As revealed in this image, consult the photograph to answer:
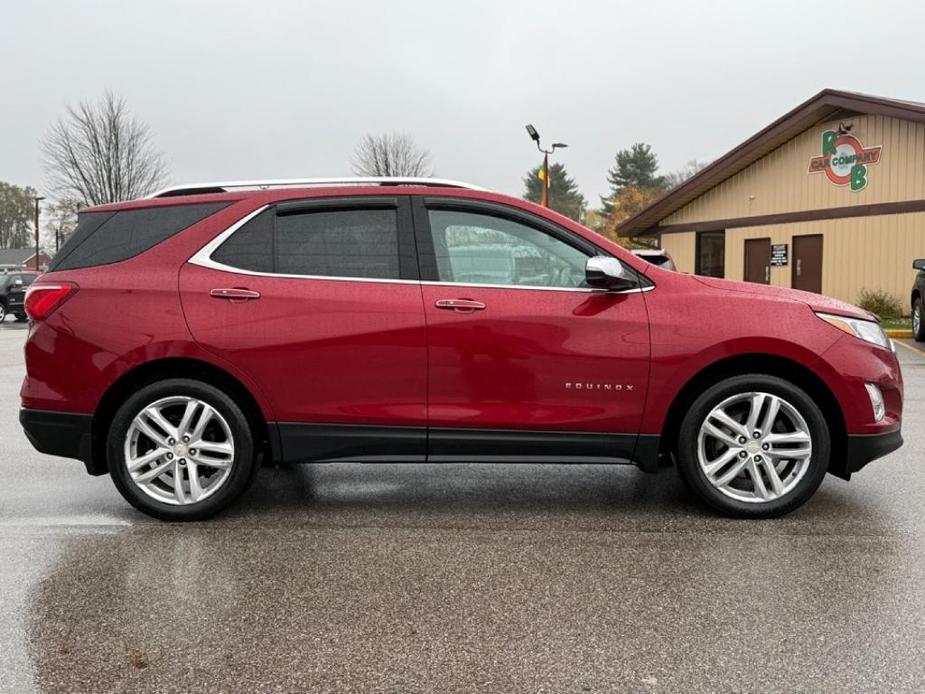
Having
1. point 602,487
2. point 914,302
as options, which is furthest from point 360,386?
point 914,302

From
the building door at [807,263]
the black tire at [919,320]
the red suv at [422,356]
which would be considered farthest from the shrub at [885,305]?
the red suv at [422,356]

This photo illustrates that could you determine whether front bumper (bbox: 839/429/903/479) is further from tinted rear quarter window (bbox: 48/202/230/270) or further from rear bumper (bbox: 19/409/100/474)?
rear bumper (bbox: 19/409/100/474)

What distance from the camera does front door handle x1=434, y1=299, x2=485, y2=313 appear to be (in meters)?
4.29

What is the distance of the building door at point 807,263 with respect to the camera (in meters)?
22.1

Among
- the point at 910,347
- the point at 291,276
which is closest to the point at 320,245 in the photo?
the point at 291,276

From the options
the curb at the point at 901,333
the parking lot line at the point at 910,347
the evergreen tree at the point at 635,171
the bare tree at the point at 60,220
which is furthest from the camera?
the evergreen tree at the point at 635,171

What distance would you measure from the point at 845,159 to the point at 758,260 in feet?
12.9

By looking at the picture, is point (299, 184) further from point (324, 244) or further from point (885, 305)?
point (885, 305)

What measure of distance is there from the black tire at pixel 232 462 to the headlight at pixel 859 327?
3.06 m

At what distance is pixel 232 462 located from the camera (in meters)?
4.38

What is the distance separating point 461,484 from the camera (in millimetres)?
5320

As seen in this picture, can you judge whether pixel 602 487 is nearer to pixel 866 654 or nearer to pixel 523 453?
pixel 523 453

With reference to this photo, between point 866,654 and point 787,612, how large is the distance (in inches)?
15.3

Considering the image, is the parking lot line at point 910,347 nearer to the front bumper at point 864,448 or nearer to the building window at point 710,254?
the front bumper at point 864,448
